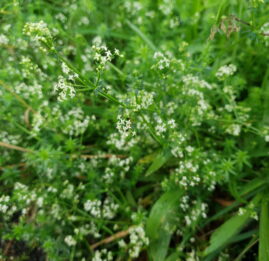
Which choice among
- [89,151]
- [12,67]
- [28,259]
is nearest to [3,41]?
[12,67]

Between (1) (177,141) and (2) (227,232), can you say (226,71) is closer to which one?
(1) (177,141)

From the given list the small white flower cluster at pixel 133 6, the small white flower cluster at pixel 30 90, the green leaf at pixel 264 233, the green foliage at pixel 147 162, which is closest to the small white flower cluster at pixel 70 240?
the green foliage at pixel 147 162

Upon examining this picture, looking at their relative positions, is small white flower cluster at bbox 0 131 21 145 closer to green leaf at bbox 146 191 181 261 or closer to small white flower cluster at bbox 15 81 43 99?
small white flower cluster at bbox 15 81 43 99

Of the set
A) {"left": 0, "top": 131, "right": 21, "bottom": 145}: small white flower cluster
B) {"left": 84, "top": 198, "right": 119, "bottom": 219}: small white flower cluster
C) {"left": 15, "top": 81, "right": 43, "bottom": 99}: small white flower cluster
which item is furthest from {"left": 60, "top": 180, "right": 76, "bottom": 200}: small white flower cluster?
{"left": 15, "top": 81, "right": 43, "bottom": 99}: small white flower cluster

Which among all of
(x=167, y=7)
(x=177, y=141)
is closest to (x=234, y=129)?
(x=177, y=141)

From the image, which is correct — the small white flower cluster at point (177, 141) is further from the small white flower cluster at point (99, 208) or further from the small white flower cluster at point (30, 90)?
the small white flower cluster at point (30, 90)
